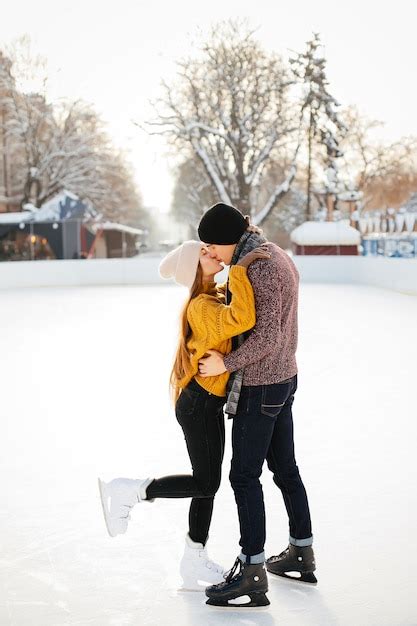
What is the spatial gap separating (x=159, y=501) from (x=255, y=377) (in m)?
1.44

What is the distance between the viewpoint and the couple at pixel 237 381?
2555mm

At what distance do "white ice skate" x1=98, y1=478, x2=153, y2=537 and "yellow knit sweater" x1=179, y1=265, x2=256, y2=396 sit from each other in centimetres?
44

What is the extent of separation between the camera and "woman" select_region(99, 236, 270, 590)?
255 centimetres

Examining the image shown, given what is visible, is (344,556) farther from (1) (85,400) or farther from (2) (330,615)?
(1) (85,400)

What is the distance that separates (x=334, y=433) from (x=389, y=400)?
118cm

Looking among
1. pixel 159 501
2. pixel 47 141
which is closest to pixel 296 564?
pixel 159 501

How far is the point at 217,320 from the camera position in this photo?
258 centimetres

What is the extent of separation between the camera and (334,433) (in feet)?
16.6

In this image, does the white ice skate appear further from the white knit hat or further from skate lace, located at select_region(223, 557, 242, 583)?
the white knit hat

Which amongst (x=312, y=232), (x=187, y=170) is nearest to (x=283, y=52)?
(x=187, y=170)

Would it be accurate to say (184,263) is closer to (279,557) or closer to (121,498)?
(121,498)

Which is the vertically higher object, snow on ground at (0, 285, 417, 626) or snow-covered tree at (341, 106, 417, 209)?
snow-covered tree at (341, 106, 417, 209)

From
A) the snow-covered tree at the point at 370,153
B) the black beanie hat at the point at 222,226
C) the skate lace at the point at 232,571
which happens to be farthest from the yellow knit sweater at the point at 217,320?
the snow-covered tree at the point at 370,153

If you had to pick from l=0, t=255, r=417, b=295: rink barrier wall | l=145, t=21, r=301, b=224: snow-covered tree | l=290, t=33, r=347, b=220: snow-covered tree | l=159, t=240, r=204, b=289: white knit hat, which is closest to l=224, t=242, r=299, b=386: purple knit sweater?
l=159, t=240, r=204, b=289: white knit hat
